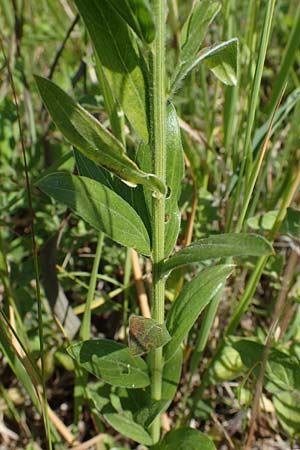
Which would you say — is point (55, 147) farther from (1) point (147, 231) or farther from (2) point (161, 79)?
(2) point (161, 79)

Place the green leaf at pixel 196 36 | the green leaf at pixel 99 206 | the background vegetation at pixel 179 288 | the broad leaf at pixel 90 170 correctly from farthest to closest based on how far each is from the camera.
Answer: the background vegetation at pixel 179 288, the broad leaf at pixel 90 170, the green leaf at pixel 99 206, the green leaf at pixel 196 36

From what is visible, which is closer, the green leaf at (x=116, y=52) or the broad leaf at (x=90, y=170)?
the green leaf at (x=116, y=52)

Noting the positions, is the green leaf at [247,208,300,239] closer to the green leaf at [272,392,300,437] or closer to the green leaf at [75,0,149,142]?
the green leaf at [272,392,300,437]

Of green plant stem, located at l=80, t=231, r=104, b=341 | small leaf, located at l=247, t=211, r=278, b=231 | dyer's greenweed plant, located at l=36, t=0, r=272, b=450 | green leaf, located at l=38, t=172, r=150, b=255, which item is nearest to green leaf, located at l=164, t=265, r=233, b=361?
dyer's greenweed plant, located at l=36, t=0, r=272, b=450

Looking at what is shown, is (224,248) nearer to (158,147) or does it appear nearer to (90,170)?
(158,147)

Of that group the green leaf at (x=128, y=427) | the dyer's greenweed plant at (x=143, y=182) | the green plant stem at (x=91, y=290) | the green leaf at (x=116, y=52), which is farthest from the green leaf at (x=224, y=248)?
the green leaf at (x=128, y=427)

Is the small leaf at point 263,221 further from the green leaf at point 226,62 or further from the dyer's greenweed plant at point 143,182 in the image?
the green leaf at point 226,62

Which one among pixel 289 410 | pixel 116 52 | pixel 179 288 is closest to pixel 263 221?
pixel 179 288
